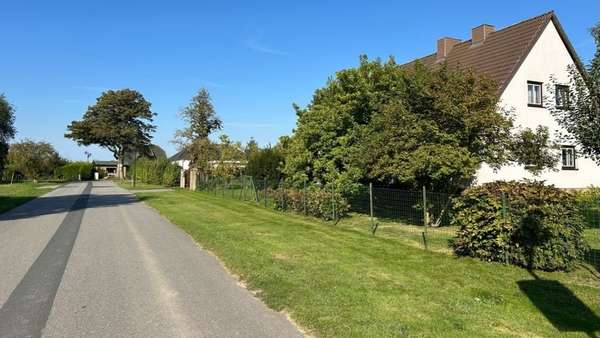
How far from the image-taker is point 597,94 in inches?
347

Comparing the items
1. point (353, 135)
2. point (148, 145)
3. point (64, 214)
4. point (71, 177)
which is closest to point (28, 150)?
point (71, 177)

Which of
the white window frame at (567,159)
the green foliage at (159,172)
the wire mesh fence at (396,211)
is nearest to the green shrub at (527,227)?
the wire mesh fence at (396,211)

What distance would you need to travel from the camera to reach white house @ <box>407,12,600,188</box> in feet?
67.3

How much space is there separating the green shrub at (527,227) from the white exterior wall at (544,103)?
1147 centimetres

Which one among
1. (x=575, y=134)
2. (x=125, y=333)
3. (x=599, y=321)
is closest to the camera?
(x=125, y=333)

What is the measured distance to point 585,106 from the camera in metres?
9.09

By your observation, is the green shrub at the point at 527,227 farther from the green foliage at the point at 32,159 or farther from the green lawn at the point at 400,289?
the green foliage at the point at 32,159

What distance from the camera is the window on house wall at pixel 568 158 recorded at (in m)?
21.8

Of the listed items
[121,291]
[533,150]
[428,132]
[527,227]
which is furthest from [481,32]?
[121,291]

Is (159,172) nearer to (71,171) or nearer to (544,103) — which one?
(544,103)

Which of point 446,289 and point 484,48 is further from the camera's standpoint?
point 484,48

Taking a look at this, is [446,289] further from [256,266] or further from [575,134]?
[575,134]

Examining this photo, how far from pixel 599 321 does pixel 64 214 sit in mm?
17834

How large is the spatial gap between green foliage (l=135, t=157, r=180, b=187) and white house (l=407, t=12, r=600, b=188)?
1209 inches
